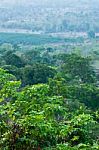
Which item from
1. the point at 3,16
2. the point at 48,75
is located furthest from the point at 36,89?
the point at 3,16

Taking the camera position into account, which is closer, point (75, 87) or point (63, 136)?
point (63, 136)

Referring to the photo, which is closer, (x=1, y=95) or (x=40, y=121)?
(x=40, y=121)

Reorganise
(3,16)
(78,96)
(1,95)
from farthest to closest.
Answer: (3,16)
(78,96)
(1,95)

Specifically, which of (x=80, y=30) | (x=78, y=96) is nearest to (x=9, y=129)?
(x=78, y=96)

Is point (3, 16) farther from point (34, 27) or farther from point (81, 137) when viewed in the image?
point (81, 137)

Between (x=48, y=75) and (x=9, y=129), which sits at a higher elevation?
(x=9, y=129)

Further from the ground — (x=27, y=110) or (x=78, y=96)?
(x=27, y=110)

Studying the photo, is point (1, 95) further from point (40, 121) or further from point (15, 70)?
point (15, 70)

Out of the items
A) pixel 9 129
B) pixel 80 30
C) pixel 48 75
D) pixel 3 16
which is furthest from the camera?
pixel 3 16

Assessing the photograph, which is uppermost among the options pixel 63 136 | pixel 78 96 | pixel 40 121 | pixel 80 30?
pixel 40 121
